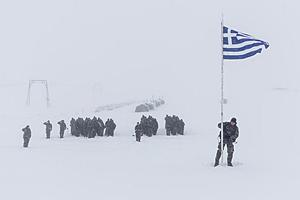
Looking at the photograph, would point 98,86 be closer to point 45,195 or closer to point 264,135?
point 264,135

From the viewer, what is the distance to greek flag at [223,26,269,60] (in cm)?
1554

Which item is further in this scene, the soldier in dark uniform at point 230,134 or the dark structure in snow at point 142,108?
the dark structure in snow at point 142,108

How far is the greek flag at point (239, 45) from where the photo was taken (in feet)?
51.0

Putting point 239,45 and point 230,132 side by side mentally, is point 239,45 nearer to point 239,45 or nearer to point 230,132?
point 239,45

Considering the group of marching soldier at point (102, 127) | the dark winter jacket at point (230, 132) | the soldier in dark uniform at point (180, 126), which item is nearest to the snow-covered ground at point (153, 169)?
the group of marching soldier at point (102, 127)

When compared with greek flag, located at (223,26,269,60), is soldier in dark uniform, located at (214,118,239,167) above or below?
below

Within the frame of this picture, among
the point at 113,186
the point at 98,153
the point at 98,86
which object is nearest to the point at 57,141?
the point at 98,153

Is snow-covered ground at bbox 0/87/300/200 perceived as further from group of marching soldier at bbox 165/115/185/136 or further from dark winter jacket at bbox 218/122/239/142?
dark winter jacket at bbox 218/122/239/142

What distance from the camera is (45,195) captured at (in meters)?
11.4

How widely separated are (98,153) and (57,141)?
686cm

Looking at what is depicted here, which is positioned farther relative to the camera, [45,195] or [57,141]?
[57,141]

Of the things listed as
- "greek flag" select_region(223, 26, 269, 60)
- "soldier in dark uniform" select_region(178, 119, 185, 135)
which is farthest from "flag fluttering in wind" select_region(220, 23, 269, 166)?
"soldier in dark uniform" select_region(178, 119, 185, 135)

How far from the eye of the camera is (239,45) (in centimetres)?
1566

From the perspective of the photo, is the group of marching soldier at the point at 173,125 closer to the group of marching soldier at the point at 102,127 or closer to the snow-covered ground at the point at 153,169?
the group of marching soldier at the point at 102,127
